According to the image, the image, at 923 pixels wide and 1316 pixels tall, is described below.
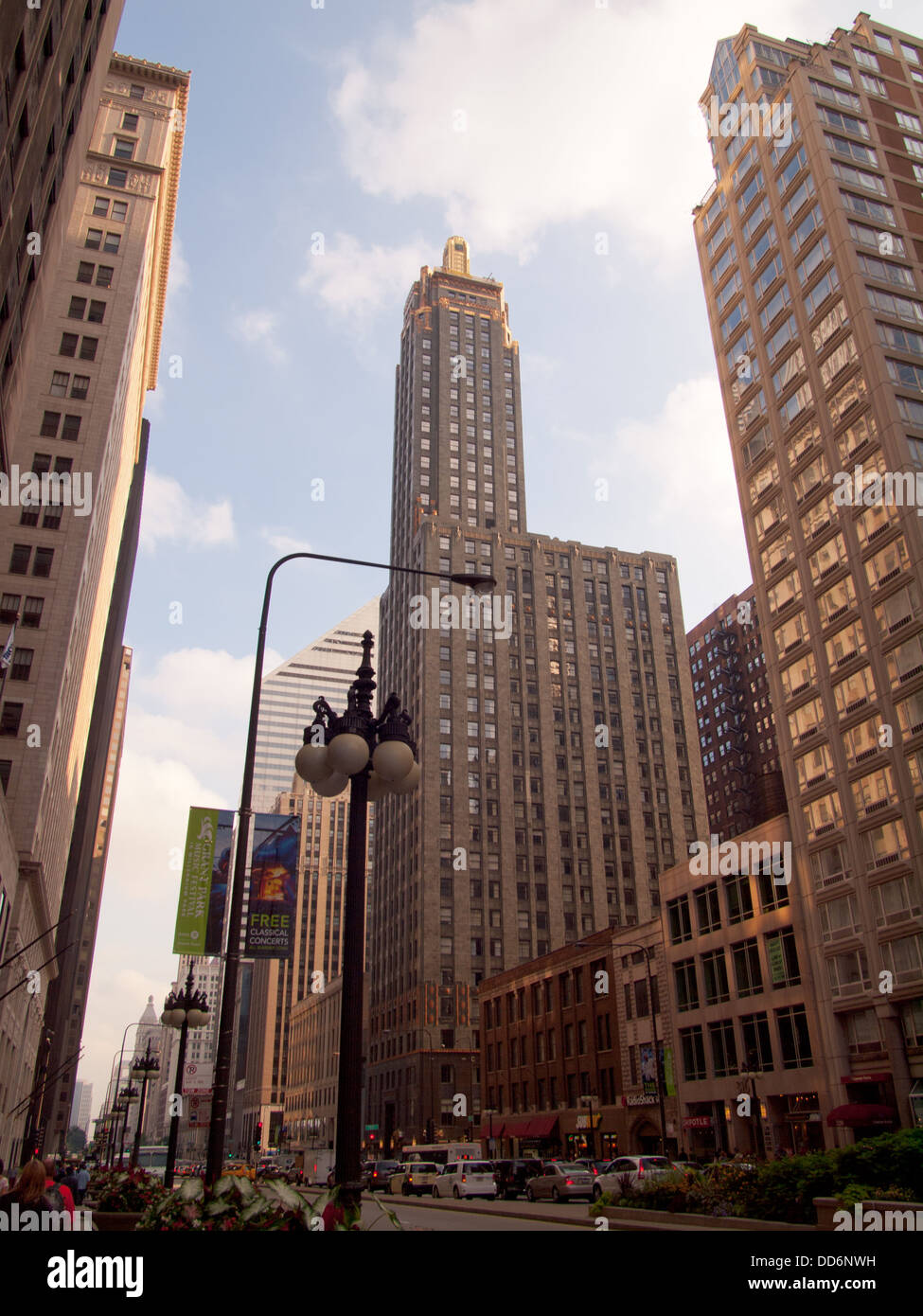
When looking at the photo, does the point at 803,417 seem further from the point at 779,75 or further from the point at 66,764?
the point at 66,764

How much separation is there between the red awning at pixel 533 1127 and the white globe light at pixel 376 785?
66329mm

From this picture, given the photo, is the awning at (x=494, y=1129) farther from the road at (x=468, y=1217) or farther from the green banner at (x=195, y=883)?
the green banner at (x=195, y=883)

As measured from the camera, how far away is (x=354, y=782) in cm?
1031

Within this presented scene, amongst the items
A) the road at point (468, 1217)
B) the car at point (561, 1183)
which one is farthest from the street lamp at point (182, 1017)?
the car at point (561, 1183)

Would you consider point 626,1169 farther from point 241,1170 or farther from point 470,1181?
point 241,1170

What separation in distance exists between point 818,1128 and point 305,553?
A: 4283 cm

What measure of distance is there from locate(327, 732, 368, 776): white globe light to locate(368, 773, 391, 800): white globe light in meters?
0.66

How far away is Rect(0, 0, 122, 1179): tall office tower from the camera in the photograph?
24.3 meters

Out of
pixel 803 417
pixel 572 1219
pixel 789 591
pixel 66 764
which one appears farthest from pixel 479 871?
pixel 572 1219

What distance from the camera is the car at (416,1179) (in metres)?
50.0

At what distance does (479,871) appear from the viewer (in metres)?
97.6
